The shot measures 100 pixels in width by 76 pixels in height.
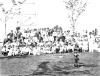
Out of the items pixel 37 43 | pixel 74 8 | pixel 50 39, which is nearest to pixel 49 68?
pixel 37 43

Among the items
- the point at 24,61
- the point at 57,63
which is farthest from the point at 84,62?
the point at 24,61

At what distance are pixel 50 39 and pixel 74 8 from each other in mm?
4127

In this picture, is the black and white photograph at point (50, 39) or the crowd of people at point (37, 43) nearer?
the black and white photograph at point (50, 39)

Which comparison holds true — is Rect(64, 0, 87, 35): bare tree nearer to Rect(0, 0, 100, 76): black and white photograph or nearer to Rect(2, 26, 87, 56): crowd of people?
Rect(0, 0, 100, 76): black and white photograph

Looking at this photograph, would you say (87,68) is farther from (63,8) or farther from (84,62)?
(63,8)

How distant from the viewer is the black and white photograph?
8289 millimetres

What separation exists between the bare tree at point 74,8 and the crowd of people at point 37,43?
3406 millimetres

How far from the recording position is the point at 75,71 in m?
7.65

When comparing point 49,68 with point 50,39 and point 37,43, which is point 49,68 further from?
point 50,39

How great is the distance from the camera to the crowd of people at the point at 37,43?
1133 centimetres

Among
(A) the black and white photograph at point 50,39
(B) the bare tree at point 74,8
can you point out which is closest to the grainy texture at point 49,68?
(A) the black and white photograph at point 50,39

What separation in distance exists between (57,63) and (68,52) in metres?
2.83

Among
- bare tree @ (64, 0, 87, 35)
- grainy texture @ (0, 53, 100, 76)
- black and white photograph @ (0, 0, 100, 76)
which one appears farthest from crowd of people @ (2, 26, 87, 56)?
bare tree @ (64, 0, 87, 35)

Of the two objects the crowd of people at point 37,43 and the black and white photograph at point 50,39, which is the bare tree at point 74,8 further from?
the crowd of people at point 37,43
